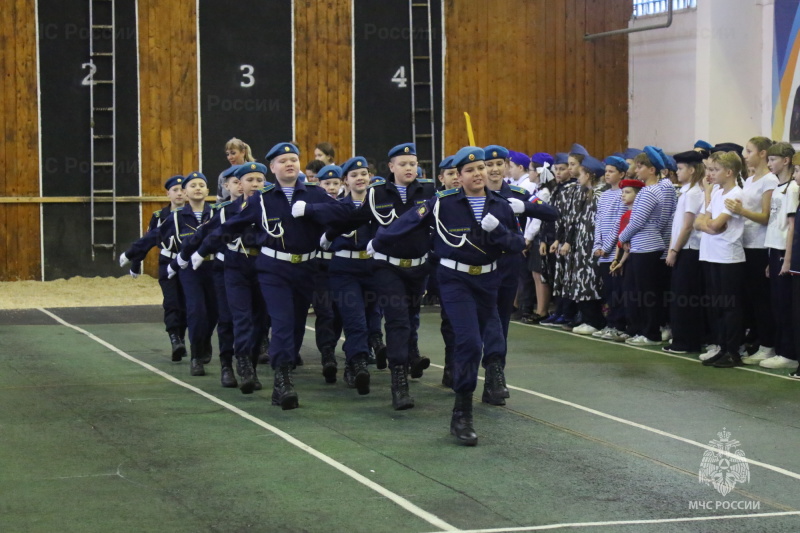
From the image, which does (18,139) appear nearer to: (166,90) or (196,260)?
(166,90)

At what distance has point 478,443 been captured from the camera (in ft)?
22.9

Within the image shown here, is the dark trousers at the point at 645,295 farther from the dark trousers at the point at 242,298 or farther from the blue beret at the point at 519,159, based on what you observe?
the dark trousers at the point at 242,298

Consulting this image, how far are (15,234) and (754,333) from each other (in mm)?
11102

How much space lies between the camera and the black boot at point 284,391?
8094 millimetres

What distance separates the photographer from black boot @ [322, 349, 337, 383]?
9352 mm

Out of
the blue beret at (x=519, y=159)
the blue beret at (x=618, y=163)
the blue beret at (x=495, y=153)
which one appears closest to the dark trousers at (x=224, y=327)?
the blue beret at (x=495, y=153)

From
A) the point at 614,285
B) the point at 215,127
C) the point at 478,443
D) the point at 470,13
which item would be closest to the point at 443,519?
the point at 478,443

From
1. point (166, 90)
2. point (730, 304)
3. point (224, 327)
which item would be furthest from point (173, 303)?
point (166, 90)

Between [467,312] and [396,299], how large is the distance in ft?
3.61

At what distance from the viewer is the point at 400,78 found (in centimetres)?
1838

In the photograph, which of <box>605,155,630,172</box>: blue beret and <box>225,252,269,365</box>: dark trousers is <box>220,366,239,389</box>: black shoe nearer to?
<box>225,252,269,365</box>: dark trousers

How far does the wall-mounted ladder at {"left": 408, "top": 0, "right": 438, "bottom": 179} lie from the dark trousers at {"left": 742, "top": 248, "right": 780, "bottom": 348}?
8.63 meters

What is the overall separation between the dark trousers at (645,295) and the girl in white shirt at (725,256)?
3.36 ft

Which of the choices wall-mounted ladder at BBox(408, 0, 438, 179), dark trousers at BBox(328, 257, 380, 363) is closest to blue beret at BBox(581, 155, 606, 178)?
dark trousers at BBox(328, 257, 380, 363)
